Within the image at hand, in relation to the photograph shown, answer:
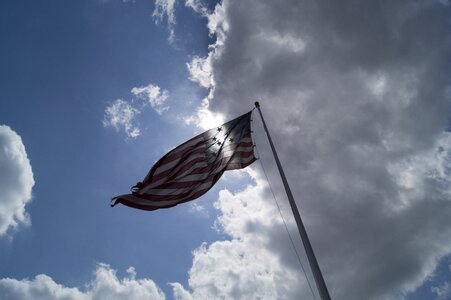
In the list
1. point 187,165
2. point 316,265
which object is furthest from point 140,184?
point 316,265

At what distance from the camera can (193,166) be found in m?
17.8

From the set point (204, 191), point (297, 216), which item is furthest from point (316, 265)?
point (204, 191)

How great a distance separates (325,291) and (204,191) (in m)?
8.63

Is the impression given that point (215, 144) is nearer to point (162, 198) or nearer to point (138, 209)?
point (162, 198)

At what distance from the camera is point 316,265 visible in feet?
33.8

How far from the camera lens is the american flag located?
1662cm

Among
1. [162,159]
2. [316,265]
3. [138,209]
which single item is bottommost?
[316,265]

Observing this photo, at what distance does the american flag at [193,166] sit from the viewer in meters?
16.6

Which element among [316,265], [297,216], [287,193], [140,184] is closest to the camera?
[316,265]

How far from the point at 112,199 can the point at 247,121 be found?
30.7ft

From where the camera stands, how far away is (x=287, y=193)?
43.3 feet

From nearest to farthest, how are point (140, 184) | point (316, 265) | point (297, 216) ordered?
point (316, 265) < point (297, 216) < point (140, 184)

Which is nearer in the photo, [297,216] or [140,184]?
[297,216]

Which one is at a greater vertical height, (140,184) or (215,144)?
(215,144)
